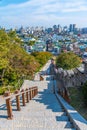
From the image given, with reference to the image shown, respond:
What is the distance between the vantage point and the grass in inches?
524

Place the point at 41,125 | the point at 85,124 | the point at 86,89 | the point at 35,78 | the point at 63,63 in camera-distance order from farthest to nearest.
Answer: the point at 63,63, the point at 35,78, the point at 86,89, the point at 41,125, the point at 85,124

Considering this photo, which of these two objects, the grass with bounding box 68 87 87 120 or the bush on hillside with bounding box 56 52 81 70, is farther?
the bush on hillside with bounding box 56 52 81 70

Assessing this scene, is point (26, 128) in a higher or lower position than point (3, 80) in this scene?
higher

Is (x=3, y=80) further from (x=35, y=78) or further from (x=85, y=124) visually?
(x=85, y=124)

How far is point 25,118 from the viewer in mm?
11273

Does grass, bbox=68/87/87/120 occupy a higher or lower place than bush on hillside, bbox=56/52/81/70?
higher

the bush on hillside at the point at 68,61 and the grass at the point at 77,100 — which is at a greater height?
the grass at the point at 77,100

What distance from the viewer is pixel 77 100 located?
602 inches

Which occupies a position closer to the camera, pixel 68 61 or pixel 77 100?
pixel 77 100

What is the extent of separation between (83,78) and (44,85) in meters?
10.6

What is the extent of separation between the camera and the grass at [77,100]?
13320 mm

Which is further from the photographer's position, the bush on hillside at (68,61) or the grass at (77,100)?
the bush on hillside at (68,61)

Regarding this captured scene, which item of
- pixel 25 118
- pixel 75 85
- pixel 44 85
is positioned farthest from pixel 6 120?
pixel 44 85

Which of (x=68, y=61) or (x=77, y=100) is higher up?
(x=77, y=100)
